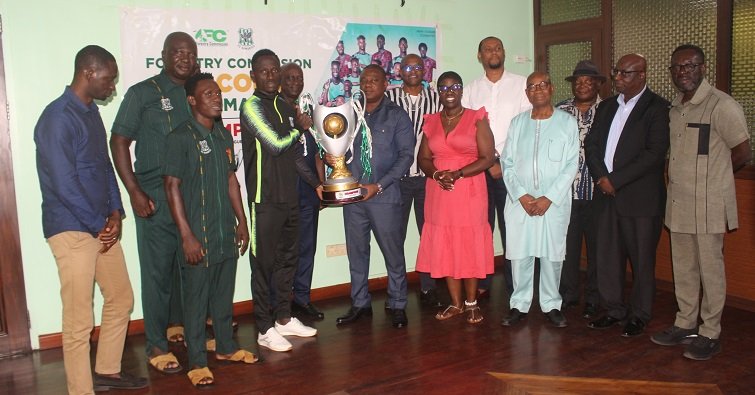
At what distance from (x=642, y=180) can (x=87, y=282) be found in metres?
3.12

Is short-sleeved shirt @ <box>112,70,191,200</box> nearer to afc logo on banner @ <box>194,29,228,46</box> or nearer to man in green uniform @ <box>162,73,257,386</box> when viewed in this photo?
man in green uniform @ <box>162,73,257,386</box>

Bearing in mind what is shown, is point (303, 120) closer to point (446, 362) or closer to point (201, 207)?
Result: point (201, 207)

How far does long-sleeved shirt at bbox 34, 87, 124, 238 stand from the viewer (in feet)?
9.43

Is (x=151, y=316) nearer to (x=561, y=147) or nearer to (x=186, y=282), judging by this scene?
(x=186, y=282)

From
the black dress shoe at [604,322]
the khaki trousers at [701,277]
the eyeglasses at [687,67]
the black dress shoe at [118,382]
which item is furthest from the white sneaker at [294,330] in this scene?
the eyeglasses at [687,67]

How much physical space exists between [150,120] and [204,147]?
47 centimetres

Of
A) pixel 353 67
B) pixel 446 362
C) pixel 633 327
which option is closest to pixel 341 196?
pixel 446 362

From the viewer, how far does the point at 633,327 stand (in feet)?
13.4

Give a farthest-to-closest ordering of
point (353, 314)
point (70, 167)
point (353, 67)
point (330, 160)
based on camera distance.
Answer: point (353, 67) < point (353, 314) < point (330, 160) < point (70, 167)

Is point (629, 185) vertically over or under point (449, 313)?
Result: over

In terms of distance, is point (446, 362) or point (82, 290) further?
point (446, 362)

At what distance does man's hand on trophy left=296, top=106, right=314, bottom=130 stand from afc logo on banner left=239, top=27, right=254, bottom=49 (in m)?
1.01

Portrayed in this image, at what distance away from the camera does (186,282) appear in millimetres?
3367

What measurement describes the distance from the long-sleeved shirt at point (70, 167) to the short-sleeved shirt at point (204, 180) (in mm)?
334
